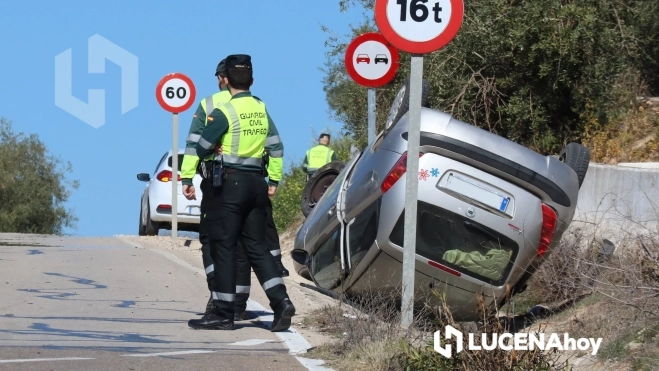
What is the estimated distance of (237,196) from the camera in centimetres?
891

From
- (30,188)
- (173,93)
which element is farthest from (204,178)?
(30,188)

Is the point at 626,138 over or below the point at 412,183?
over

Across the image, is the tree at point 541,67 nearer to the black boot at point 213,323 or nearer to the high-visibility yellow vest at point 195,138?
the high-visibility yellow vest at point 195,138

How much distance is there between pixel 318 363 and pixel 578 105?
898 cm

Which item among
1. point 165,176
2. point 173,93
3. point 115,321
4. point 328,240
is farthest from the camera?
point 165,176

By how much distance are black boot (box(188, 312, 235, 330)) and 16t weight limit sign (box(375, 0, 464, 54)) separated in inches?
93.8

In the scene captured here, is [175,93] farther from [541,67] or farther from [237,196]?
[237,196]

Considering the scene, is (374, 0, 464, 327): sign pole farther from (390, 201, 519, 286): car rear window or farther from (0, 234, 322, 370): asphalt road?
(390, 201, 519, 286): car rear window

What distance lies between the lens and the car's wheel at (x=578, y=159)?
10.8 metres

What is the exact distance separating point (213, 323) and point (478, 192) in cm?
230

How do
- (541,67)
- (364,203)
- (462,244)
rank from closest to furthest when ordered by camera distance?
(462,244) < (364,203) < (541,67)

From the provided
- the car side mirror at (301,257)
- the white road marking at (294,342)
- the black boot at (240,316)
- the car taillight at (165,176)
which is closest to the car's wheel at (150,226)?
the car taillight at (165,176)

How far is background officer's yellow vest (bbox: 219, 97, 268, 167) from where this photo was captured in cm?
891

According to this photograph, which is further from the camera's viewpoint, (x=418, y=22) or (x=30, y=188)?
(x=30, y=188)
